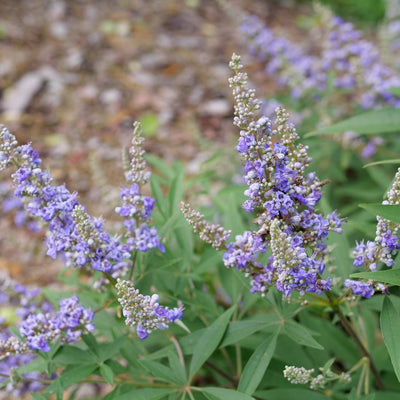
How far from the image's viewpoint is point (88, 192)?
22.1ft

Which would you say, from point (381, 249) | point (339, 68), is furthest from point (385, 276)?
point (339, 68)

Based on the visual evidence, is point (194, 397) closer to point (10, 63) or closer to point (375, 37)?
point (10, 63)

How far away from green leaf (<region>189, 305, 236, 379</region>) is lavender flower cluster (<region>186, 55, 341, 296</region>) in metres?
0.47

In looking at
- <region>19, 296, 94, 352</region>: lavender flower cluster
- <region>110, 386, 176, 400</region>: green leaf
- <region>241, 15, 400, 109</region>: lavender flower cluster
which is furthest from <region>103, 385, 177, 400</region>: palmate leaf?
<region>241, 15, 400, 109</region>: lavender flower cluster

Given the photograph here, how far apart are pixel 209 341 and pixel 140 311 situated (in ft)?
1.77

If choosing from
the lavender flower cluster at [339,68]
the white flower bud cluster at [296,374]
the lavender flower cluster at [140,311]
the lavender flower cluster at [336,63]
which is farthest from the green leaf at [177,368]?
the lavender flower cluster at [336,63]

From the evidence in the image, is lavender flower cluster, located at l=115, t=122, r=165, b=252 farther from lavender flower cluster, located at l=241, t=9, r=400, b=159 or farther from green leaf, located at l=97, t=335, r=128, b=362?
lavender flower cluster, located at l=241, t=9, r=400, b=159

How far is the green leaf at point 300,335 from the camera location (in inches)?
91.5

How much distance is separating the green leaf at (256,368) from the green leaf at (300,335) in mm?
89

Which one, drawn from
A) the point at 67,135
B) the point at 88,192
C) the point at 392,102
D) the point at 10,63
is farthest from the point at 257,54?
the point at 10,63

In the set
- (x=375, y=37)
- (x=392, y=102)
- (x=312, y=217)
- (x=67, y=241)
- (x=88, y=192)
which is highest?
(x=312, y=217)

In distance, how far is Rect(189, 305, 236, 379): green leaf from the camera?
2.52 meters

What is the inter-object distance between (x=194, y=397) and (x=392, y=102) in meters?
3.41

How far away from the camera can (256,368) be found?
2.43 m
